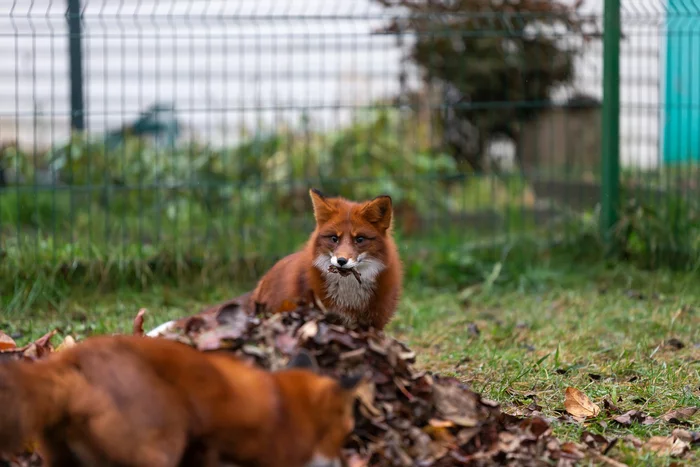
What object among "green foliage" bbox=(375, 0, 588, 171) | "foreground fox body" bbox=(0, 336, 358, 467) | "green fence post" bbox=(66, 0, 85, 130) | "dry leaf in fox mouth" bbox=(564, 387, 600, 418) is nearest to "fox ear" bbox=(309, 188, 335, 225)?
"dry leaf in fox mouth" bbox=(564, 387, 600, 418)

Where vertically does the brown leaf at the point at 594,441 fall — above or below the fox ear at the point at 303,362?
below

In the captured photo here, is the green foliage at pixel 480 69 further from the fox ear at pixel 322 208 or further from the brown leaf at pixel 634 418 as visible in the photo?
the brown leaf at pixel 634 418

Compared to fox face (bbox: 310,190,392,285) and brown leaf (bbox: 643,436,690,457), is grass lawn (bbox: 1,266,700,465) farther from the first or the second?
fox face (bbox: 310,190,392,285)

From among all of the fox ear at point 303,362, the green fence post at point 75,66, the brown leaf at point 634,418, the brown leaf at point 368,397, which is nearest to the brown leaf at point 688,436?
the brown leaf at point 634,418

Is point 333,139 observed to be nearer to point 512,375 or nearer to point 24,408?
point 512,375

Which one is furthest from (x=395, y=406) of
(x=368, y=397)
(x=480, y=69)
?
(x=480, y=69)

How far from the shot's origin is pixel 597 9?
9500 mm

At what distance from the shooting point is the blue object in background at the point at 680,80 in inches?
339

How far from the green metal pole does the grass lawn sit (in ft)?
1.87

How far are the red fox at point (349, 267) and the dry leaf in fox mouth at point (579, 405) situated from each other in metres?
1.18

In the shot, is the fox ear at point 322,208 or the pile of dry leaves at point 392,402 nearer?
the pile of dry leaves at point 392,402

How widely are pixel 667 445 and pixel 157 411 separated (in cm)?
233

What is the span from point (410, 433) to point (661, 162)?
679 cm

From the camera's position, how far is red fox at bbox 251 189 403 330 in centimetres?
520
